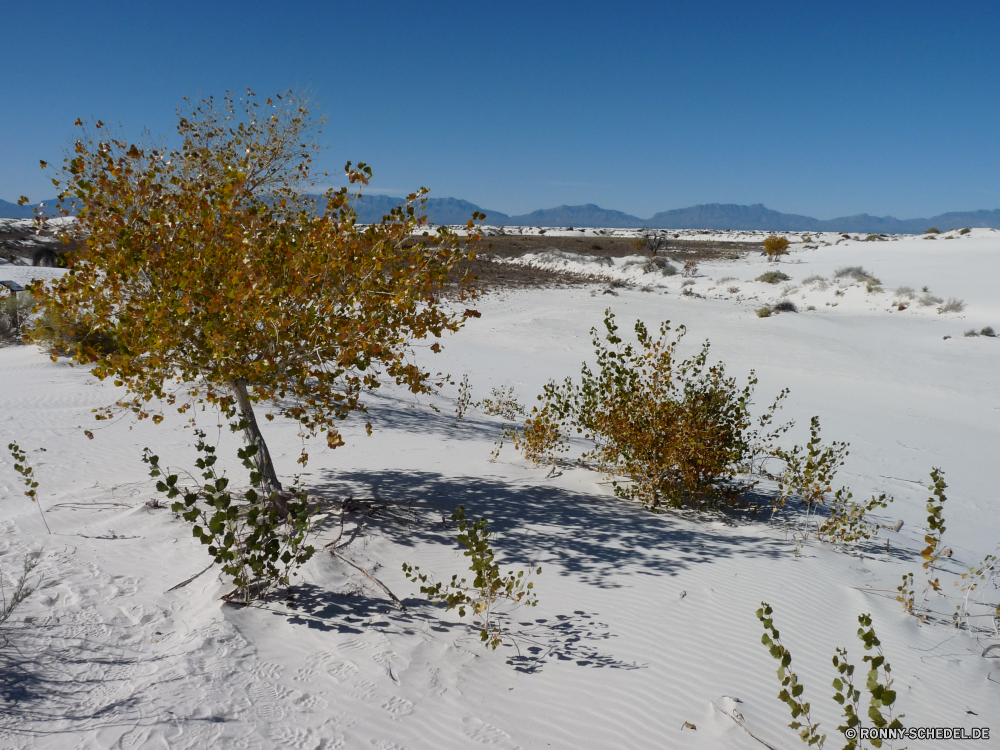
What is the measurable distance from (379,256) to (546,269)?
3879 centimetres

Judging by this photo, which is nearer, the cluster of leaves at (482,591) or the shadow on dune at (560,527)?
the cluster of leaves at (482,591)

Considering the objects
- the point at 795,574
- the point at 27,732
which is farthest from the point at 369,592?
the point at 795,574

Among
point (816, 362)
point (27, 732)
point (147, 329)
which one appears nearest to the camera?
point (27, 732)

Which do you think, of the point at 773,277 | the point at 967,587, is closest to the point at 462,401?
the point at 967,587

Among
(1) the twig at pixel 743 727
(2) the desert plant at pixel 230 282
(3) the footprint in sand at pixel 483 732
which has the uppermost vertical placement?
(2) the desert plant at pixel 230 282

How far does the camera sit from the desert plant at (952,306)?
21.8m

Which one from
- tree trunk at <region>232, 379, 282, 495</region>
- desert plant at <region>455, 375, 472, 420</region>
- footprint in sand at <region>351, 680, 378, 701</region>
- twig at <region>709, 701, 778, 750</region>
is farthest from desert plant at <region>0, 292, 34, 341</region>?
twig at <region>709, 701, 778, 750</region>

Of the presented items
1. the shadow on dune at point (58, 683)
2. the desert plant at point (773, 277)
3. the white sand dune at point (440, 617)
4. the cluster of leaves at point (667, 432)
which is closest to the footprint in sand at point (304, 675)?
the white sand dune at point (440, 617)

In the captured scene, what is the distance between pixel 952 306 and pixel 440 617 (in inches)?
965

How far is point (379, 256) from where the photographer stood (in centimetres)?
443

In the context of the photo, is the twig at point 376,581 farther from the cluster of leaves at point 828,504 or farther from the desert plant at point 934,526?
the cluster of leaves at point 828,504

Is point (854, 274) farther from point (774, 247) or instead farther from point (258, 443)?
point (258, 443)

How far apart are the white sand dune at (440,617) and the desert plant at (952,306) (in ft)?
50.3

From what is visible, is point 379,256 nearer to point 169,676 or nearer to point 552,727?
point 169,676
